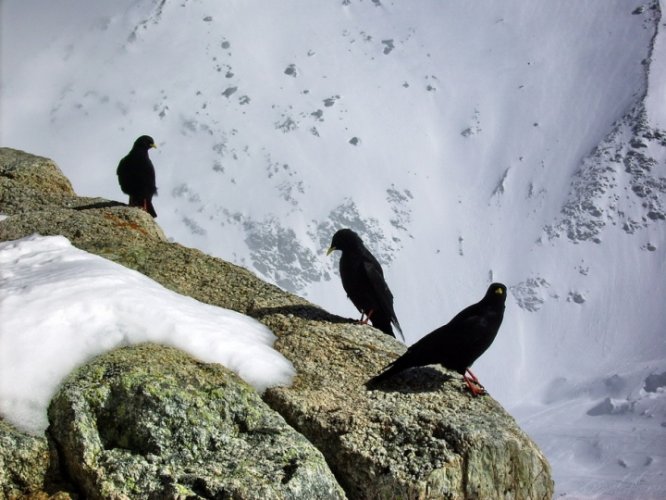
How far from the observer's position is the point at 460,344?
984cm

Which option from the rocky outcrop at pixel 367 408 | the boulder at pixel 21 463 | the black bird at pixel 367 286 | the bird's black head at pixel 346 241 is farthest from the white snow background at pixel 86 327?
the bird's black head at pixel 346 241

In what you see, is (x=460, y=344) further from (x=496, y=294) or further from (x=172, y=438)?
(x=172, y=438)

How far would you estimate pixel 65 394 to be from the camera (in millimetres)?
7480

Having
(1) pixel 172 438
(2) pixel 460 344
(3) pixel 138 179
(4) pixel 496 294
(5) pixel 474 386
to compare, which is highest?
(3) pixel 138 179

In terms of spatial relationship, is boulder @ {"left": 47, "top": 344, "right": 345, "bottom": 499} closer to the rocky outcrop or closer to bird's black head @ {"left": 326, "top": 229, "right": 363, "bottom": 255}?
the rocky outcrop

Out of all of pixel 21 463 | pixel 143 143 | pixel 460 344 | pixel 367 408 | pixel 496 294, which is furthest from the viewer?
pixel 143 143

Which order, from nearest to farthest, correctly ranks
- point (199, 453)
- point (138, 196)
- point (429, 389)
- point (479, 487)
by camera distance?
point (199, 453), point (479, 487), point (429, 389), point (138, 196)

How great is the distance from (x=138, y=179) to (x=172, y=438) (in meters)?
11.8

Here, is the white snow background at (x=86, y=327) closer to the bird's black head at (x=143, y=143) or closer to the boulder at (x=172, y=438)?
the boulder at (x=172, y=438)

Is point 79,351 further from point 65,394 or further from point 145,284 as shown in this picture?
point 145,284

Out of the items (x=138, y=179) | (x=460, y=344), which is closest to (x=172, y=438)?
(x=460, y=344)

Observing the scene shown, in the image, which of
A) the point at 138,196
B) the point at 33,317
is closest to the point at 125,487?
the point at 33,317

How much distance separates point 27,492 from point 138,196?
39.1 feet

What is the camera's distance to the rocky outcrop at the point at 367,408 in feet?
25.9
